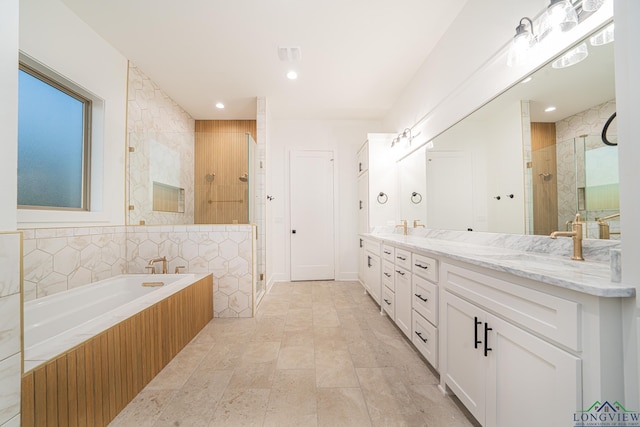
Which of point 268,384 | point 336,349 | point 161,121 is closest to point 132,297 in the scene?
point 268,384

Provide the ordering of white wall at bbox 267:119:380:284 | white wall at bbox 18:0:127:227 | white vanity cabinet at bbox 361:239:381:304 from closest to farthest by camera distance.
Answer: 1. white wall at bbox 18:0:127:227
2. white vanity cabinet at bbox 361:239:381:304
3. white wall at bbox 267:119:380:284

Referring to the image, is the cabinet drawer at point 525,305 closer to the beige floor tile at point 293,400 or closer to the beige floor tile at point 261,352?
the beige floor tile at point 293,400

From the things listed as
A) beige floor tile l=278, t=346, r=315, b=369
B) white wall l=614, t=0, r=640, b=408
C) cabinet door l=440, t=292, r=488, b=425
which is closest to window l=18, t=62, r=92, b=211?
beige floor tile l=278, t=346, r=315, b=369

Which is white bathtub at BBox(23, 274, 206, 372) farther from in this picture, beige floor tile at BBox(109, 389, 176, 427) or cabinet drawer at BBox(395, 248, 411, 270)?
cabinet drawer at BBox(395, 248, 411, 270)

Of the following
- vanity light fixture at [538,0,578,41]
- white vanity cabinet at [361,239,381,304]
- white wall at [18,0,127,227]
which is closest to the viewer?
vanity light fixture at [538,0,578,41]

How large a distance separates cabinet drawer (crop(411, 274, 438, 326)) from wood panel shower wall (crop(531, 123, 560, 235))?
0.66m

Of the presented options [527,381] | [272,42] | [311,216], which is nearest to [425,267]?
[527,381]

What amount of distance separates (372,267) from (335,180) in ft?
5.61

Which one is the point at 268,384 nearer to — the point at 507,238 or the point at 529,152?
the point at 507,238

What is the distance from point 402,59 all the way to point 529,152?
5.76 ft

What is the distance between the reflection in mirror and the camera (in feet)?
8.75

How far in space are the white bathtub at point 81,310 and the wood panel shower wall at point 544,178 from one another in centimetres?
238

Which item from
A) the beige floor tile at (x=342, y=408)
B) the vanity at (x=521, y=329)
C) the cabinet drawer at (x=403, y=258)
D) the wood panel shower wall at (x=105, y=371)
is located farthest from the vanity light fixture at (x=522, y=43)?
the wood panel shower wall at (x=105, y=371)

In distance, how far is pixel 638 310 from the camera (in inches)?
25.1
